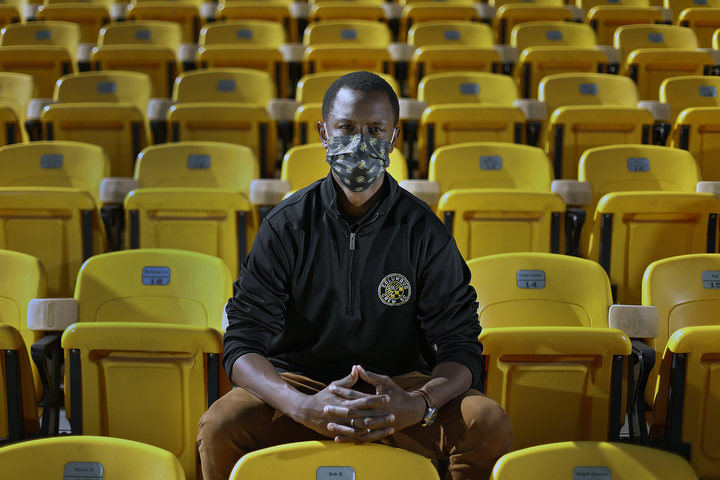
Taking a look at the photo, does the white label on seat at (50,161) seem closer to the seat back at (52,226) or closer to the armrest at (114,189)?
the armrest at (114,189)

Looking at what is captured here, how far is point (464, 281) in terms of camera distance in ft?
4.18

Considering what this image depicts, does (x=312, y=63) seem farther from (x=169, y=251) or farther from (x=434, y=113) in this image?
(x=169, y=251)

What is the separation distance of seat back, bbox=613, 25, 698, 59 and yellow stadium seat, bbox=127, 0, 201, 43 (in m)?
1.92

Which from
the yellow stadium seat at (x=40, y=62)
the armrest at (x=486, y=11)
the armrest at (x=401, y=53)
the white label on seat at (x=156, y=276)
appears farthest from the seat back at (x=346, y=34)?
the white label on seat at (x=156, y=276)

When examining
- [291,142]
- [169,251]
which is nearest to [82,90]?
[291,142]

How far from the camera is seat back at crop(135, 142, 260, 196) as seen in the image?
2332 mm

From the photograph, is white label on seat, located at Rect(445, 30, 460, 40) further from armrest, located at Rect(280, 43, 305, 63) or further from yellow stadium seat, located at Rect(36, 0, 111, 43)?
yellow stadium seat, located at Rect(36, 0, 111, 43)

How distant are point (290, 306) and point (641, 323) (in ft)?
2.27

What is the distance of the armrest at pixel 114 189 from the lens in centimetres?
221

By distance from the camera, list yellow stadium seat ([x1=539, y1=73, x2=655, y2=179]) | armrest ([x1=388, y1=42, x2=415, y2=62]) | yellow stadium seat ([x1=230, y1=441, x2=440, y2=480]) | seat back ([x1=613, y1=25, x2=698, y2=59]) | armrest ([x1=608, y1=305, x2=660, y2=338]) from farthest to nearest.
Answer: seat back ([x1=613, y1=25, x2=698, y2=59]), armrest ([x1=388, y1=42, x2=415, y2=62]), yellow stadium seat ([x1=539, y1=73, x2=655, y2=179]), armrest ([x1=608, y1=305, x2=660, y2=338]), yellow stadium seat ([x1=230, y1=441, x2=440, y2=480])

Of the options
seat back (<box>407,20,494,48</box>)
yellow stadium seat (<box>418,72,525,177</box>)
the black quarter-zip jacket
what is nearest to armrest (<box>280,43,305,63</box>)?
seat back (<box>407,20,494,48</box>)

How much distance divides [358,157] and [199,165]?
1213 millimetres

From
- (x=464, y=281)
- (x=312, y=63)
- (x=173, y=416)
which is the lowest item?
(x=173, y=416)

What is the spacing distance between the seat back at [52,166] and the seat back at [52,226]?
0.35 meters
